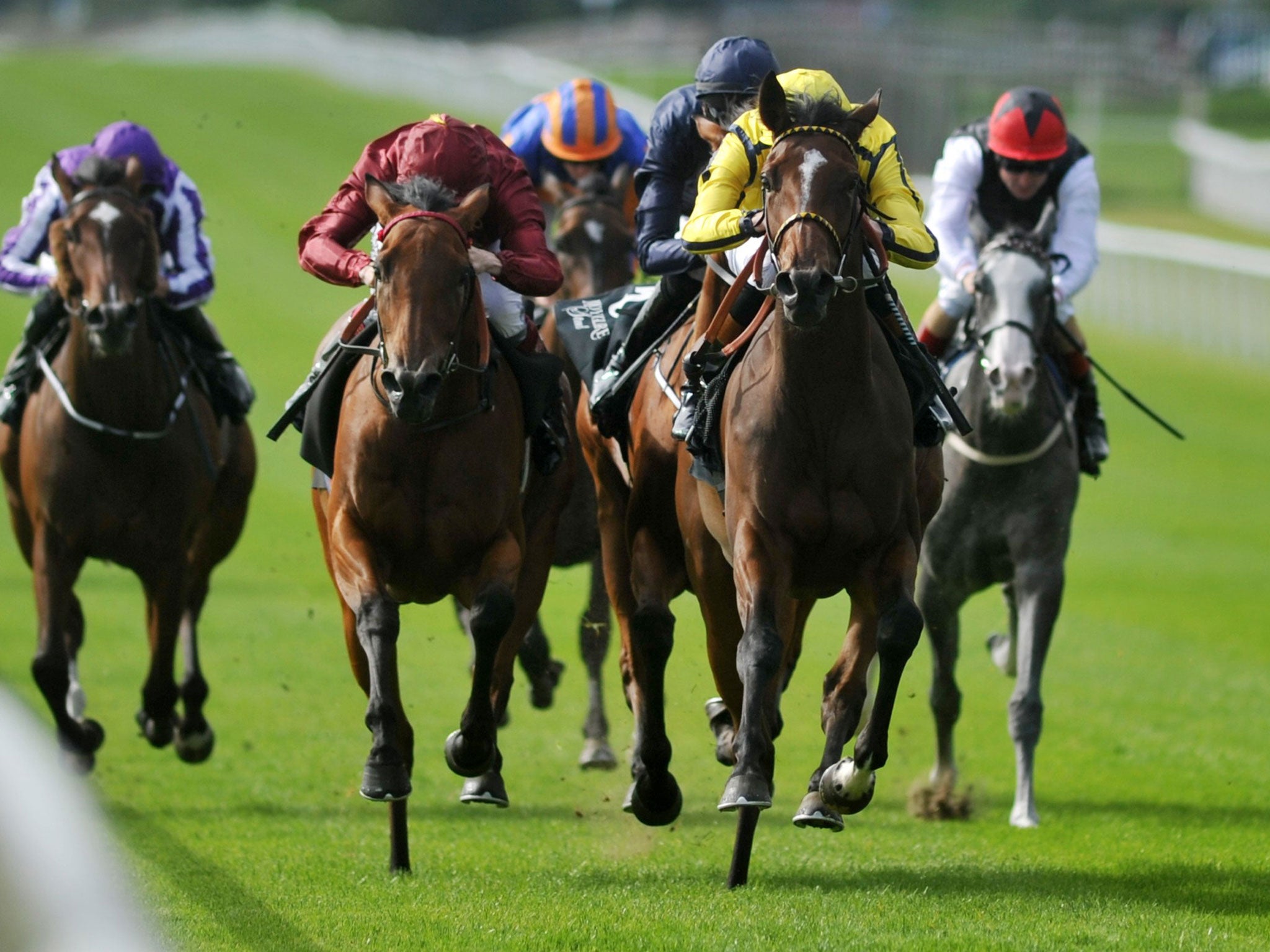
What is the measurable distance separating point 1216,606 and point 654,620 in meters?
8.12

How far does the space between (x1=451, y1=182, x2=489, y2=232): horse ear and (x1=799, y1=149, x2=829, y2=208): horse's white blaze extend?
4.16 feet

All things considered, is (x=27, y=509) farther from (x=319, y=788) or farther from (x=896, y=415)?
(x=896, y=415)

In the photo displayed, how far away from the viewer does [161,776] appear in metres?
9.18

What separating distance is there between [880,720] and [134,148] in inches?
172

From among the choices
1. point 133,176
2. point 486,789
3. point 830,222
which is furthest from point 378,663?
point 133,176

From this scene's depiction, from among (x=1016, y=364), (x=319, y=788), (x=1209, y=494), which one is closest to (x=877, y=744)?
(x=1016, y=364)

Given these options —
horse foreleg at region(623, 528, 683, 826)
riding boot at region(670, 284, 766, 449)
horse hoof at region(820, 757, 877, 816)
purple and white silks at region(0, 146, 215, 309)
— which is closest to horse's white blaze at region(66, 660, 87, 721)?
purple and white silks at region(0, 146, 215, 309)

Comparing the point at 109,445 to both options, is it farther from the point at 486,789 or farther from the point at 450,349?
the point at 450,349

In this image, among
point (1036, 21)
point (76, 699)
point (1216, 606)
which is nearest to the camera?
point (76, 699)

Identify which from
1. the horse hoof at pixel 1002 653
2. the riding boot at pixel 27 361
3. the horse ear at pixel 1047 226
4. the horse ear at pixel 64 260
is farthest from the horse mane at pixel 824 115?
the horse hoof at pixel 1002 653

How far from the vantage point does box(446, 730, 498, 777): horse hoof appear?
21.3 ft

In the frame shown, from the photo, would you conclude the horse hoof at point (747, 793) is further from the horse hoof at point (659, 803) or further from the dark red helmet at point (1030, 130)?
the dark red helmet at point (1030, 130)

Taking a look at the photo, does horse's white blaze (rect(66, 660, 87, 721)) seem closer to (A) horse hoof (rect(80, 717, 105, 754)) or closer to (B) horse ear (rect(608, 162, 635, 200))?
(A) horse hoof (rect(80, 717, 105, 754))

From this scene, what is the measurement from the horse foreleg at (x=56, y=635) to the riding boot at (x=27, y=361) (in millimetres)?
540
